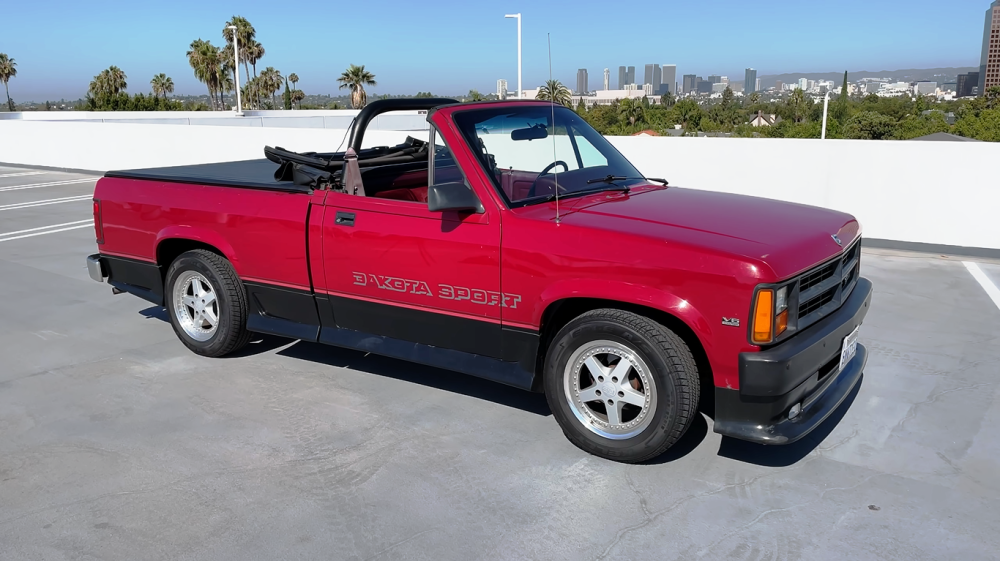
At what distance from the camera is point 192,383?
5.34 meters

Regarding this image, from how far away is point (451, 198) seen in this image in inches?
165

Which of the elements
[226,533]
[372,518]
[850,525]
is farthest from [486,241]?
[850,525]

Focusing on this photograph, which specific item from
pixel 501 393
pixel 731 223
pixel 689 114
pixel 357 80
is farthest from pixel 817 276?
pixel 689 114

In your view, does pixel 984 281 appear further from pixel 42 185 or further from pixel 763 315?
pixel 42 185

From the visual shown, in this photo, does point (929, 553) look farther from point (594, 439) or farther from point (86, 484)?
point (86, 484)

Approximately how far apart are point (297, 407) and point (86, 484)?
1.30m

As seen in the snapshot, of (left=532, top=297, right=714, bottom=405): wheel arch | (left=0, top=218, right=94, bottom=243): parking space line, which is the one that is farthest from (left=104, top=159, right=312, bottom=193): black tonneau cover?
(left=0, top=218, right=94, bottom=243): parking space line

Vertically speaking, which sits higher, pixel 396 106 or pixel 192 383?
pixel 396 106

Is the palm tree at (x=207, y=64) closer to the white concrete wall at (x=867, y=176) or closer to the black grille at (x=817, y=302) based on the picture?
the white concrete wall at (x=867, y=176)

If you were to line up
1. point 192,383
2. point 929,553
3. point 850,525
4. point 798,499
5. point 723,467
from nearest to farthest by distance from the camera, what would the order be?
point 929,553 < point 850,525 < point 798,499 < point 723,467 < point 192,383

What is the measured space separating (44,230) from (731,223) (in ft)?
35.0

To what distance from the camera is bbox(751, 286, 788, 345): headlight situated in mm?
3551

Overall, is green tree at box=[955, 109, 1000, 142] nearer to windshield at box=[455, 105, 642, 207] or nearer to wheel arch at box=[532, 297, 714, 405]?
windshield at box=[455, 105, 642, 207]

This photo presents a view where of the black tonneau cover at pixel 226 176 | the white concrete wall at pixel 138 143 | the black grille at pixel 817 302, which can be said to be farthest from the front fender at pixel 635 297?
the white concrete wall at pixel 138 143
